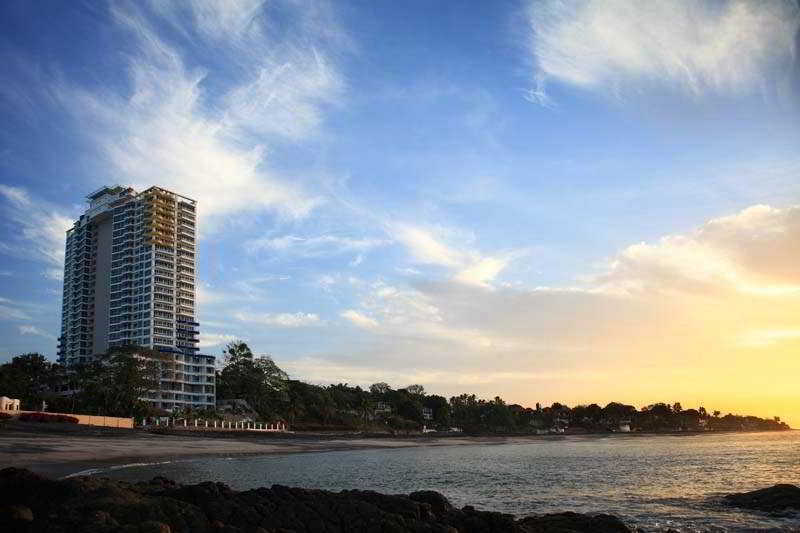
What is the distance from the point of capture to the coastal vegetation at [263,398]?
89.6 metres

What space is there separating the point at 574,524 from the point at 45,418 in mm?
62970

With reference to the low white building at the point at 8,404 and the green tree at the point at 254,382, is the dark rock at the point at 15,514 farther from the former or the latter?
the green tree at the point at 254,382

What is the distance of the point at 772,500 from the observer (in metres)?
25.5

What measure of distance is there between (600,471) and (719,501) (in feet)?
64.3

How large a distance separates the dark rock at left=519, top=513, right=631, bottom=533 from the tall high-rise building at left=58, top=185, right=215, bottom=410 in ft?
399

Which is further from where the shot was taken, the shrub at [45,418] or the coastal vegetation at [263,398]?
the coastal vegetation at [263,398]

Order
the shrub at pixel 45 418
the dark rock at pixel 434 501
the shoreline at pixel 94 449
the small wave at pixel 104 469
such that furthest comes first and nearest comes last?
the shrub at pixel 45 418 → the shoreline at pixel 94 449 → the small wave at pixel 104 469 → the dark rock at pixel 434 501

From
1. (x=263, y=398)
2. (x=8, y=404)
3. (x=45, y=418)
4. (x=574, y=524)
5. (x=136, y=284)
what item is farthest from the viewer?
(x=136, y=284)

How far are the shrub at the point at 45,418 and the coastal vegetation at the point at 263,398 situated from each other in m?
19.1

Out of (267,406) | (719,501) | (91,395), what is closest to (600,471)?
(719,501)

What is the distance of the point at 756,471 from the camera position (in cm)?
4628

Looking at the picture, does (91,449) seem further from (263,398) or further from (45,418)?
(263,398)

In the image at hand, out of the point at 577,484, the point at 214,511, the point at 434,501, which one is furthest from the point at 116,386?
the point at 214,511

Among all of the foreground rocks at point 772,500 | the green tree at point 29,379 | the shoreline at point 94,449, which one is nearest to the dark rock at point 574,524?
the foreground rocks at point 772,500
